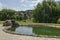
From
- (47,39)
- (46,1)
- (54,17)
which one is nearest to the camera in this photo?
(47,39)

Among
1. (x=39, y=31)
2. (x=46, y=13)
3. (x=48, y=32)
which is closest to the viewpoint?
(x=48, y=32)

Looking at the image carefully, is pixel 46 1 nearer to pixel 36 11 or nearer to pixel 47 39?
pixel 36 11

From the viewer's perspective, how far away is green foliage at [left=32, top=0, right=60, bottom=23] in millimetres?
34094

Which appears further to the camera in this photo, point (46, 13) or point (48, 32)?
point (46, 13)

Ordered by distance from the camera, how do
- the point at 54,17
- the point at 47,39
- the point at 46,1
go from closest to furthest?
the point at 47,39 < the point at 54,17 < the point at 46,1

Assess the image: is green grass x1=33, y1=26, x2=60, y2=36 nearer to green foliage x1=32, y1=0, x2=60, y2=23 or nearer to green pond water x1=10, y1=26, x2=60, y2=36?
green pond water x1=10, y1=26, x2=60, y2=36

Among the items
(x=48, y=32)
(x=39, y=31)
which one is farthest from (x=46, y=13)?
(x=48, y=32)

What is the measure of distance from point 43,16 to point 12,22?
1217 cm

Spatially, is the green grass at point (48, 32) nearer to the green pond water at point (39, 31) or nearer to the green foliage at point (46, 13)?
the green pond water at point (39, 31)

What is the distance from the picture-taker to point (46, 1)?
36.4 metres

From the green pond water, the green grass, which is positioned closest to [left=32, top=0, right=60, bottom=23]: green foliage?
the green pond water

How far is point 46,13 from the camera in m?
34.7

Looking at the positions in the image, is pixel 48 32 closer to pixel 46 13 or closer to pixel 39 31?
pixel 39 31

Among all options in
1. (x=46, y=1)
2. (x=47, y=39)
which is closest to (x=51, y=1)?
(x=46, y=1)
